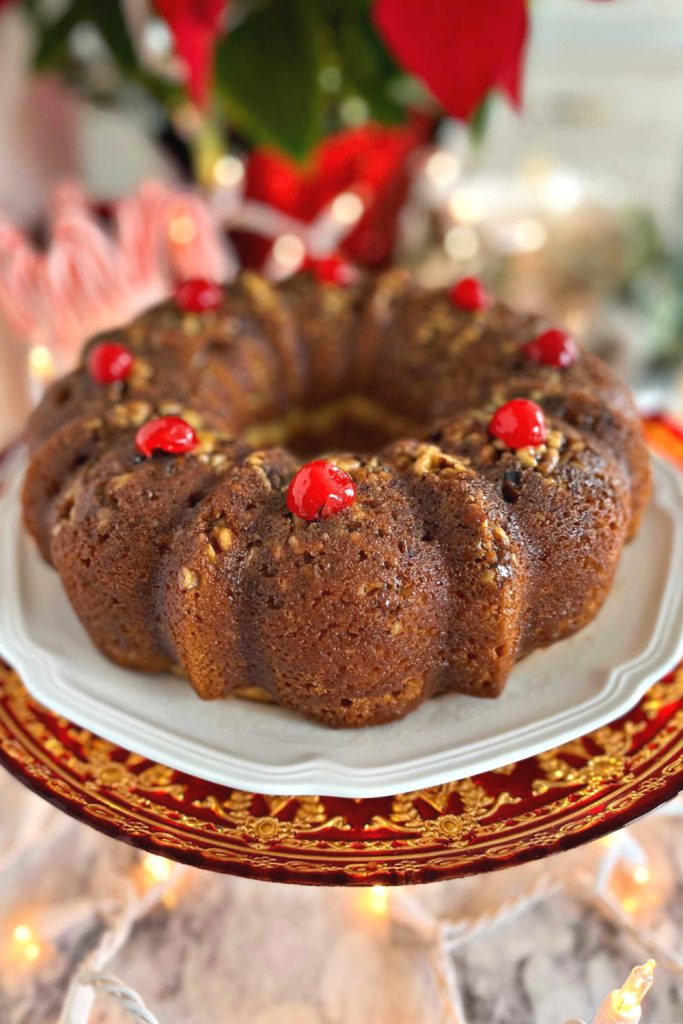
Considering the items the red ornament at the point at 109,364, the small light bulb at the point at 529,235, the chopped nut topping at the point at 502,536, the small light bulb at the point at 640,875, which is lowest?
the small light bulb at the point at 640,875

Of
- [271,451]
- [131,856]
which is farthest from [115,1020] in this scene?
[271,451]

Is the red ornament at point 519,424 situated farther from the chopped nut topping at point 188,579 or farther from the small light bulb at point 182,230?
the small light bulb at point 182,230

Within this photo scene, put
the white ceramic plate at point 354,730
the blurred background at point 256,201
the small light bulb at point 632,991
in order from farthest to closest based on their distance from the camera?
the blurred background at point 256,201
the white ceramic plate at point 354,730
the small light bulb at point 632,991

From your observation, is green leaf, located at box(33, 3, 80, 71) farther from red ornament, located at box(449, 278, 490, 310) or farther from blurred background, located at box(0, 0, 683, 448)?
red ornament, located at box(449, 278, 490, 310)

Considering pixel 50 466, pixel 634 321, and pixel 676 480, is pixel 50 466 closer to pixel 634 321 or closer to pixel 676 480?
pixel 676 480

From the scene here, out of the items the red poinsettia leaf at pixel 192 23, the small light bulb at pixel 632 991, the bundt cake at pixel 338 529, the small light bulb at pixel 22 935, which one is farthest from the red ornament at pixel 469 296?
the small light bulb at pixel 22 935

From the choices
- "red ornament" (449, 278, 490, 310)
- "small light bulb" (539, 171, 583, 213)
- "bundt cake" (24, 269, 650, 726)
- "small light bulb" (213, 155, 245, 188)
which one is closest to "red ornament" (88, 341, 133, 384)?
"bundt cake" (24, 269, 650, 726)
